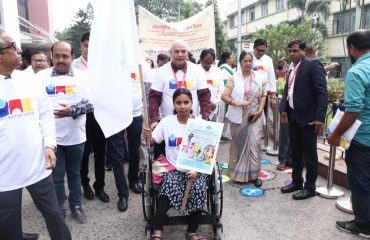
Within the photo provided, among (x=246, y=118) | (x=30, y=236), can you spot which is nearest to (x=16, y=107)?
(x=30, y=236)

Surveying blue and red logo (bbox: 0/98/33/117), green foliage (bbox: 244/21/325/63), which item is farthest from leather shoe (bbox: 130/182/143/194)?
green foliage (bbox: 244/21/325/63)

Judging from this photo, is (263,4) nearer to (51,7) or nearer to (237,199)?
(51,7)

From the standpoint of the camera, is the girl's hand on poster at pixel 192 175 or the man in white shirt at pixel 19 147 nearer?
the man in white shirt at pixel 19 147

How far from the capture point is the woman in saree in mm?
4766

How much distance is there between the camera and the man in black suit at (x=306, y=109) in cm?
409

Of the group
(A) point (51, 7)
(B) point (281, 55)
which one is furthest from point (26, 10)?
(B) point (281, 55)

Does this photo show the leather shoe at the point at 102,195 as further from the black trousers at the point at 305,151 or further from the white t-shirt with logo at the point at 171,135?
the black trousers at the point at 305,151

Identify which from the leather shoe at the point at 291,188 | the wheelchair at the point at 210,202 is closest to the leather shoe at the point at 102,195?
the wheelchair at the point at 210,202

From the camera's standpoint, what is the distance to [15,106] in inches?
94.0

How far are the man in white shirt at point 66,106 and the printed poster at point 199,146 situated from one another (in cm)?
115

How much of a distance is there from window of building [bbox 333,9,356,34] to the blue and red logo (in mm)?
26017

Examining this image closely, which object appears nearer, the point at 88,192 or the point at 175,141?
the point at 175,141

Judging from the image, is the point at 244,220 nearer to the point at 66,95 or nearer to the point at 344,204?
the point at 344,204

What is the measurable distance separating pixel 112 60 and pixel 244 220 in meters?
2.22
